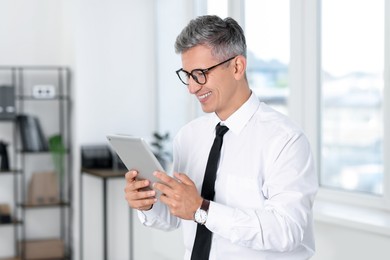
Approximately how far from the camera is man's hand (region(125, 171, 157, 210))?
2018mm

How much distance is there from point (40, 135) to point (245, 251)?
3398 millimetres

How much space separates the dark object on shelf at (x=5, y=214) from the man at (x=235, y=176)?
3126 mm

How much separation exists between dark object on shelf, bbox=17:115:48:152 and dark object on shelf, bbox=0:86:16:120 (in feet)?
0.44

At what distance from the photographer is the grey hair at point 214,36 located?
1927mm

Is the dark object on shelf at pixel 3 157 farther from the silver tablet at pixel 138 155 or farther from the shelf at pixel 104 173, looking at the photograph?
the silver tablet at pixel 138 155

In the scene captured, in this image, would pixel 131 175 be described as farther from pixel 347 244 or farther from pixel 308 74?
pixel 308 74

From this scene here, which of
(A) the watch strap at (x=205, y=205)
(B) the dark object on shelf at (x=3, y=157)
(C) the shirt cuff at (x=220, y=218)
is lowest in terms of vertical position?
(B) the dark object on shelf at (x=3, y=157)

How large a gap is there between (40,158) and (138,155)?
348 cm

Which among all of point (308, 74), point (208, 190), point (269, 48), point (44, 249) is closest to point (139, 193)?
point (208, 190)

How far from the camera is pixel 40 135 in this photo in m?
5.11

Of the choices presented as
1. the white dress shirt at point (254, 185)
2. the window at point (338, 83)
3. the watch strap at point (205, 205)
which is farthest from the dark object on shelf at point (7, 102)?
the watch strap at point (205, 205)

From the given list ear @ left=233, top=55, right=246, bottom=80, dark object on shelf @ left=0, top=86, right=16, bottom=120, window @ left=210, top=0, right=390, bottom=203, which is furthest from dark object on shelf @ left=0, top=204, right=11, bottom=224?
ear @ left=233, top=55, right=246, bottom=80

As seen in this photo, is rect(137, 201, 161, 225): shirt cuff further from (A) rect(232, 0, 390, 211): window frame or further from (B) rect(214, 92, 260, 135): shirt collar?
(A) rect(232, 0, 390, 211): window frame

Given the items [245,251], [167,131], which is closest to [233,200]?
[245,251]
